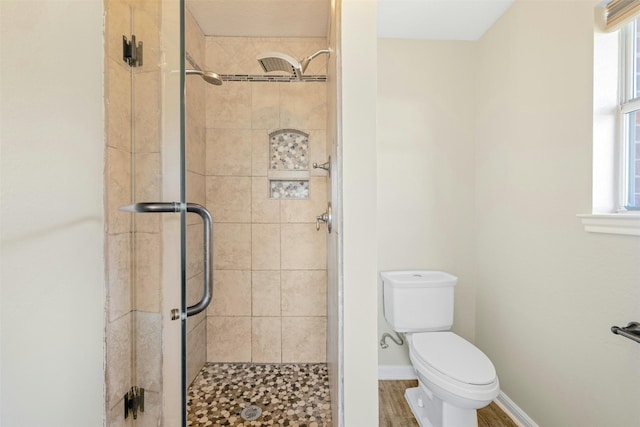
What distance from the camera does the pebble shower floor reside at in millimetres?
1565

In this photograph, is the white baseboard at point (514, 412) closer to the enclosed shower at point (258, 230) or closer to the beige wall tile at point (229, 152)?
the enclosed shower at point (258, 230)

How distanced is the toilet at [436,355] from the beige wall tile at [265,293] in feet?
2.69

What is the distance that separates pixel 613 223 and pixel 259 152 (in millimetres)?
2007

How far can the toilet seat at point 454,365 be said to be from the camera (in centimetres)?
123

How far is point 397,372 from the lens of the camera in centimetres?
201

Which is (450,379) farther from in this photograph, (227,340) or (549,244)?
(227,340)

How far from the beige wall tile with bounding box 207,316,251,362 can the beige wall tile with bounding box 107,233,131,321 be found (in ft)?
4.96

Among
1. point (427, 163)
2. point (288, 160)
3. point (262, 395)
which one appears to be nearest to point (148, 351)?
point (262, 395)

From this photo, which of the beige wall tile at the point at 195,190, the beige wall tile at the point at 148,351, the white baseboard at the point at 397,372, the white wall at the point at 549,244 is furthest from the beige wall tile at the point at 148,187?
the white baseboard at the point at 397,372

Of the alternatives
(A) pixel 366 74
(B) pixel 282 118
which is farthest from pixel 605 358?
(B) pixel 282 118

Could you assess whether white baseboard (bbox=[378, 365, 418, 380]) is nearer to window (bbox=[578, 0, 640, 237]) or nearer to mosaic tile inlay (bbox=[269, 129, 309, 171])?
window (bbox=[578, 0, 640, 237])

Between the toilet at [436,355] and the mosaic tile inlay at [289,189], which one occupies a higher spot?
the mosaic tile inlay at [289,189]

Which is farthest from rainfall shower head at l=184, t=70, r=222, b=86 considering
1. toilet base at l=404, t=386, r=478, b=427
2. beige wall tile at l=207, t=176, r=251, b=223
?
toilet base at l=404, t=386, r=478, b=427
